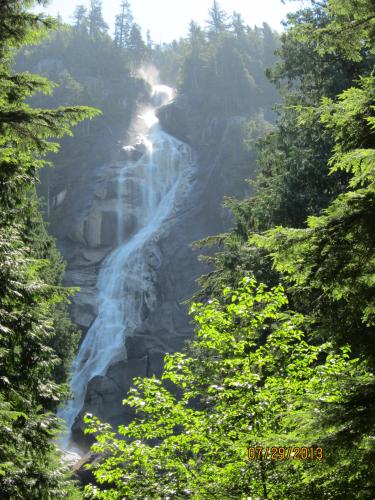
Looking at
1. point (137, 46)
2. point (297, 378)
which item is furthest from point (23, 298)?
point (137, 46)

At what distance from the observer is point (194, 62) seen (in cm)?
6391

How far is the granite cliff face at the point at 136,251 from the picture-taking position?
3338cm

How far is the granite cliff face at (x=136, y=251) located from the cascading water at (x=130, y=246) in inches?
4.3

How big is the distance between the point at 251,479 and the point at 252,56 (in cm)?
6949

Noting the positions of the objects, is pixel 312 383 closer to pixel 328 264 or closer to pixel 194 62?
pixel 328 264

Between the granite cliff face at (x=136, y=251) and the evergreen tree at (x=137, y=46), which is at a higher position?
the evergreen tree at (x=137, y=46)

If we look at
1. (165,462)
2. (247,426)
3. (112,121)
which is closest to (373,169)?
(247,426)

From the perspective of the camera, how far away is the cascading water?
1388 inches

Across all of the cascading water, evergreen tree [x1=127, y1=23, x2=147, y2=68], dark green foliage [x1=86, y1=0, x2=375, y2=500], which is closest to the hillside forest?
dark green foliage [x1=86, y1=0, x2=375, y2=500]
